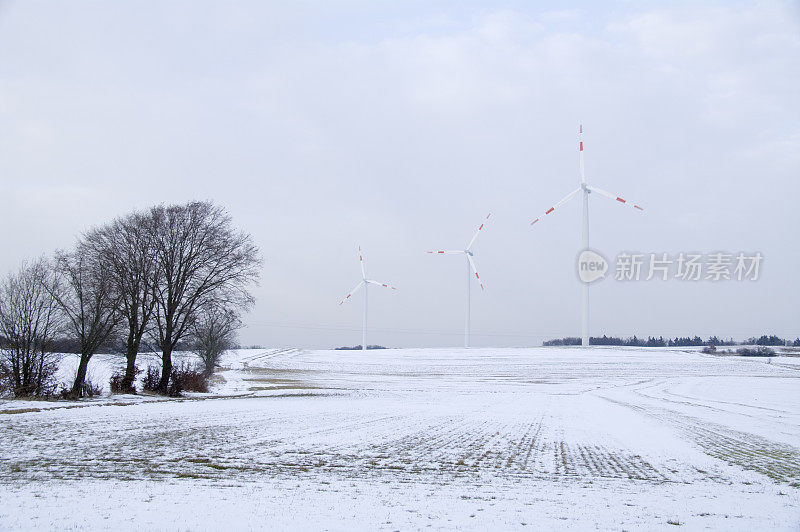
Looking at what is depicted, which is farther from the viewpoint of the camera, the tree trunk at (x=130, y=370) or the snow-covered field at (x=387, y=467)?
the tree trunk at (x=130, y=370)

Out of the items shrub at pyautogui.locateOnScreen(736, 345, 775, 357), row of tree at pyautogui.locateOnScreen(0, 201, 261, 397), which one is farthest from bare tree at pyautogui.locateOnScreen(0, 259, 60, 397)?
shrub at pyautogui.locateOnScreen(736, 345, 775, 357)

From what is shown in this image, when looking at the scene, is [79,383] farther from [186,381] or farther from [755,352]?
[755,352]

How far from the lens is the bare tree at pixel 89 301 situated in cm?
3591

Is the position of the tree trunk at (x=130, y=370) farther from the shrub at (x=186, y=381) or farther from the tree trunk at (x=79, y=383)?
the tree trunk at (x=79, y=383)

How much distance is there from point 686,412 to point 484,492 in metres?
26.2

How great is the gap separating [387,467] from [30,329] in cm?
3107

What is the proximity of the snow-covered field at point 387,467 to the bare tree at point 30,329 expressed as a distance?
5.99 meters

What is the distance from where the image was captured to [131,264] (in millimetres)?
38031

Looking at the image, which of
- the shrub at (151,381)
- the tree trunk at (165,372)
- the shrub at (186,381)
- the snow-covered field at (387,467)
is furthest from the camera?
the shrub at (186,381)

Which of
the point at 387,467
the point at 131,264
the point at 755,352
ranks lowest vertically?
the point at 755,352

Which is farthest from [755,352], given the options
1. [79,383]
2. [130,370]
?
[79,383]

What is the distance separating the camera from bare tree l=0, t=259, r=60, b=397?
33312 millimetres

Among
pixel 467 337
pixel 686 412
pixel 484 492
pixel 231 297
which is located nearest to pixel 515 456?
pixel 484 492

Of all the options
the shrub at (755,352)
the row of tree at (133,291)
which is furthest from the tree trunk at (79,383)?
the shrub at (755,352)
